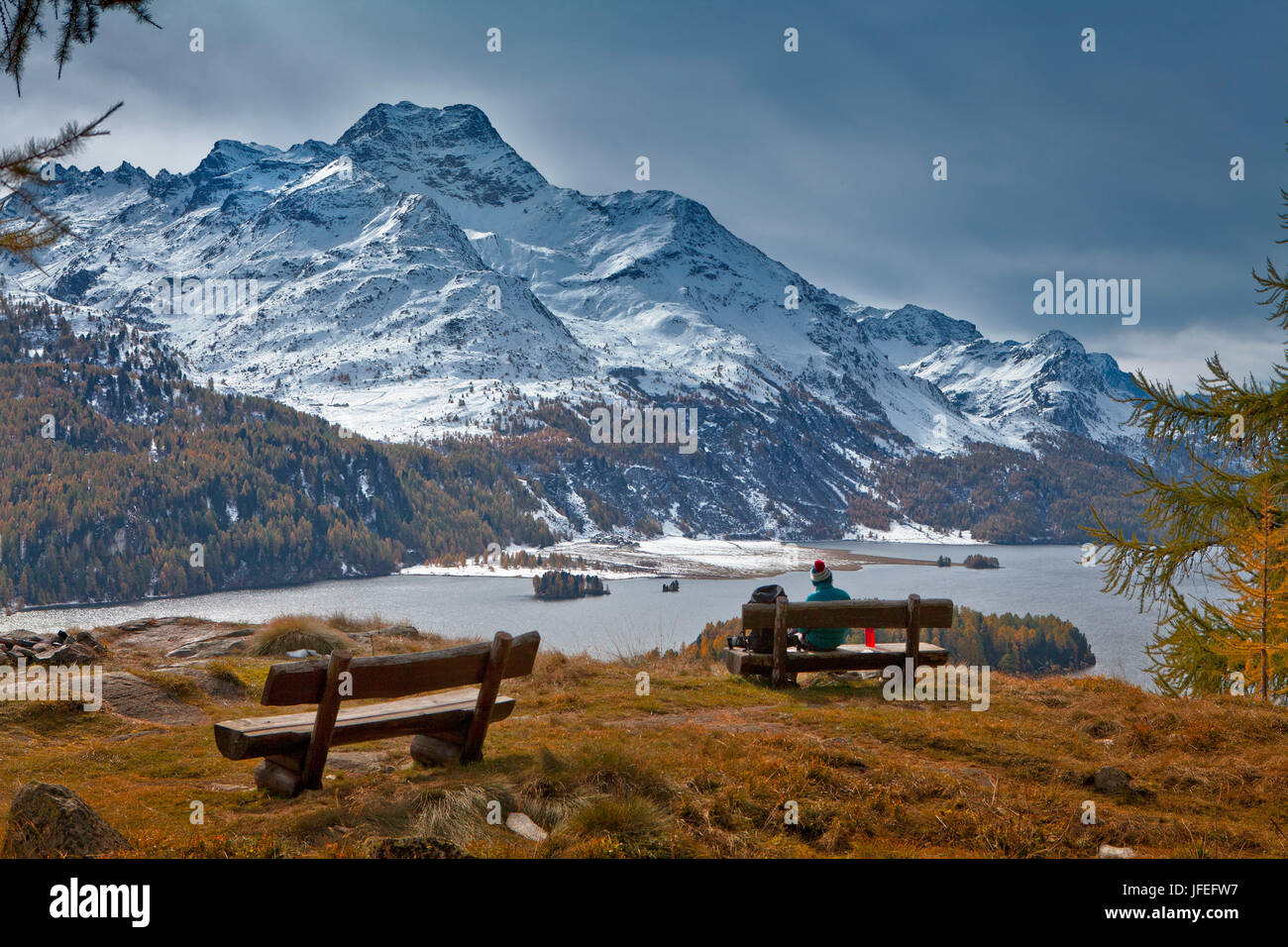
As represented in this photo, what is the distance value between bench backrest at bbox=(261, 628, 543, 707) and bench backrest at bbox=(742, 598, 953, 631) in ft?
16.7

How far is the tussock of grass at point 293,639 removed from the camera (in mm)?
16844

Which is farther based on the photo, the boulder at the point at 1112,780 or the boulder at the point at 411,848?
the boulder at the point at 1112,780

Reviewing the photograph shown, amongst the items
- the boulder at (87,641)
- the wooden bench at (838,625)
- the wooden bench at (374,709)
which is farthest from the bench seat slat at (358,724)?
the boulder at (87,641)

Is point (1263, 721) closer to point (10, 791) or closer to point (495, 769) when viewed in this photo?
point (495, 769)

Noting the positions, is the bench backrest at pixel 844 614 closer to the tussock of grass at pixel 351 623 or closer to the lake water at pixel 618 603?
the tussock of grass at pixel 351 623

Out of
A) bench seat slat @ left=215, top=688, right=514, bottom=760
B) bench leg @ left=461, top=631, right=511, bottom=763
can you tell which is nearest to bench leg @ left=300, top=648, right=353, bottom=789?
bench seat slat @ left=215, top=688, right=514, bottom=760

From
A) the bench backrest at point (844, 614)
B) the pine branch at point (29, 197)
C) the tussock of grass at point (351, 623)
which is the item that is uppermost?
the pine branch at point (29, 197)

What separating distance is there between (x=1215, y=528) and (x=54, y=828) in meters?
16.5

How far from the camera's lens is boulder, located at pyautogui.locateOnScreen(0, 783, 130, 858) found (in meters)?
4.99

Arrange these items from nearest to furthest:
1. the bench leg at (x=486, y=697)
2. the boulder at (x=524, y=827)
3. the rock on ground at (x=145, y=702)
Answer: the boulder at (x=524, y=827) → the bench leg at (x=486, y=697) → the rock on ground at (x=145, y=702)

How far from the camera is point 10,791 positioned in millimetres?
7289

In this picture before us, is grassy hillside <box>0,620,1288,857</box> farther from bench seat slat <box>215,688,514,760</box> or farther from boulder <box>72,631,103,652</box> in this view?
boulder <box>72,631,103,652</box>

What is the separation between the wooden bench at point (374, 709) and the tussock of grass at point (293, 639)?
9.48 metres
